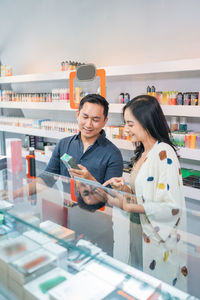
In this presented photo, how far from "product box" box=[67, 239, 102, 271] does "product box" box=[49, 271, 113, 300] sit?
0.05 meters

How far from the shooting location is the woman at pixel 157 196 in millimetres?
1047

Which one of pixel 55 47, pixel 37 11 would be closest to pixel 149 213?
pixel 55 47

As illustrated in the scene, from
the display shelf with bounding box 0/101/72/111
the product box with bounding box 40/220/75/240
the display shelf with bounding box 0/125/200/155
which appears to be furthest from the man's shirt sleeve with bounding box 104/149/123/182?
the display shelf with bounding box 0/101/72/111

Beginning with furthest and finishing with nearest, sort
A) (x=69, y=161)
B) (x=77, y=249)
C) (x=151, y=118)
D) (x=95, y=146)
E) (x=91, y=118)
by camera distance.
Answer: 1. (x=95, y=146)
2. (x=91, y=118)
3. (x=69, y=161)
4. (x=151, y=118)
5. (x=77, y=249)

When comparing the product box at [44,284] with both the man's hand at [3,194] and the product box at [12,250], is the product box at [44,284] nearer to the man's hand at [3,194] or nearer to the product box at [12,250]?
the product box at [12,250]

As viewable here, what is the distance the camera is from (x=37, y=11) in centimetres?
520

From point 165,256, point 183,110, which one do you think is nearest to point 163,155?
point 165,256

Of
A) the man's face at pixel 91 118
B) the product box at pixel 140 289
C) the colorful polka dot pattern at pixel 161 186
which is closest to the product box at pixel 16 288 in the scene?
the product box at pixel 140 289

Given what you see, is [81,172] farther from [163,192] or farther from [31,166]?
[163,192]

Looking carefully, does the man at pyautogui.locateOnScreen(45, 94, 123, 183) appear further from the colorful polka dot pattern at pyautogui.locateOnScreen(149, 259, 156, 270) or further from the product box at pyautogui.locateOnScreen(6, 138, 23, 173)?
the colorful polka dot pattern at pyautogui.locateOnScreen(149, 259, 156, 270)

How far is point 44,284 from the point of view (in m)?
1.07

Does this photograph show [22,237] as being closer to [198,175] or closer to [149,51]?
[198,175]

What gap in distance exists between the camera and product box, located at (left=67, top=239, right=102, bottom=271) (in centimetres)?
110

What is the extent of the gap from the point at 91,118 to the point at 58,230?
3.37ft
